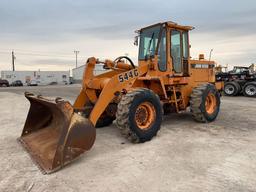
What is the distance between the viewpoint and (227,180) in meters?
3.59

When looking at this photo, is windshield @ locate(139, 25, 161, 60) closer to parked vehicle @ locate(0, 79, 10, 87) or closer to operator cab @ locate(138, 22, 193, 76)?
operator cab @ locate(138, 22, 193, 76)

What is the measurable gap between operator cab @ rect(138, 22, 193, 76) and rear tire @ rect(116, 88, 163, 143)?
132 cm

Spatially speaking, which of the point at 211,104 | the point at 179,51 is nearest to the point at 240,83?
the point at 211,104

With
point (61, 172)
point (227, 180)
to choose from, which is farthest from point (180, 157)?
point (61, 172)

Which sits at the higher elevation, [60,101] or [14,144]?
[60,101]

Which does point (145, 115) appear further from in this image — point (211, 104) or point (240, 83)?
point (240, 83)

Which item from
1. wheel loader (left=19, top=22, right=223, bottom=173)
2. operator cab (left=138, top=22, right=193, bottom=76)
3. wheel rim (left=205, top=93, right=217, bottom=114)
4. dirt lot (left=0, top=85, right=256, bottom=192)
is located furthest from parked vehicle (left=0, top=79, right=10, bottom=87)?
wheel rim (left=205, top=93, right=217, bottom=114)

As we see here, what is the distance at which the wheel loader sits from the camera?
14.1 ft

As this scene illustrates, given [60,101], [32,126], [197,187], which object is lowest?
[197,187]

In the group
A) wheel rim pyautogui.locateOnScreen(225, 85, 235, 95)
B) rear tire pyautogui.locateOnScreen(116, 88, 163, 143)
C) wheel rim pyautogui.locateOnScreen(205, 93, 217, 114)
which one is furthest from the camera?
wheel rim pyautogui.locateOnScreen(225, 85, 235, 95)

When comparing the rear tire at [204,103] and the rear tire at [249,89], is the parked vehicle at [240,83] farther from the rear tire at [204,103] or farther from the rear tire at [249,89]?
the rear tire at [204,103]

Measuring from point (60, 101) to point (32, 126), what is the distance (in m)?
1.77

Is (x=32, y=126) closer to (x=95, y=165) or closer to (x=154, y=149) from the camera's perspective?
(x=95, y=165)

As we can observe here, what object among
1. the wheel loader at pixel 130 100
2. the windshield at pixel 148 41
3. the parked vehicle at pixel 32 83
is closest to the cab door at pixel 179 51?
the wheel loader at pixel 130 100
